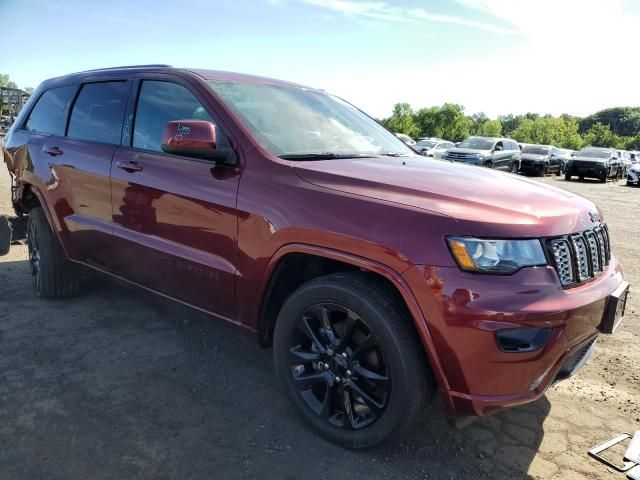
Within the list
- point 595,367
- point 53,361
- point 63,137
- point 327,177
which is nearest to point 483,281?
point 327,177

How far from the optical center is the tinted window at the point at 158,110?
308 centimetres

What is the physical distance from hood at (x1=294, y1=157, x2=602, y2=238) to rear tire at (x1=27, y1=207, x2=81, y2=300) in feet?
8.56

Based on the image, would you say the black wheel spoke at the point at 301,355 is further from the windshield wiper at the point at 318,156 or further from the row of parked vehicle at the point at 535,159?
the row of parked vehicle at the point at 535,159

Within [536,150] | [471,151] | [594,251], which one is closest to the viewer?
[594,251]

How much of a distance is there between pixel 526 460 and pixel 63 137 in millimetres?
3881

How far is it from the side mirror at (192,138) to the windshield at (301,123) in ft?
0.84

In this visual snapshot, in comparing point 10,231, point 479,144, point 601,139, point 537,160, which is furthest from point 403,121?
point 10,231

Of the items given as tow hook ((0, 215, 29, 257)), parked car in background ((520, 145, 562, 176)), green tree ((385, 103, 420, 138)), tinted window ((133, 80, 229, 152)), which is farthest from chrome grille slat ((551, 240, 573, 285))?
green tree ((385, 103, 420, 138))

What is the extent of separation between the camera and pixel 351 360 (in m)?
2.42

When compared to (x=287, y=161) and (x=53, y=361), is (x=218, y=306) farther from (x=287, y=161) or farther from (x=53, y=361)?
(x=53, y=361)

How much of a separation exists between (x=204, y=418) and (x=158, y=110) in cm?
193

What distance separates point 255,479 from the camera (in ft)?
7.54

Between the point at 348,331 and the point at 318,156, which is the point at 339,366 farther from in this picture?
the point at 318,156

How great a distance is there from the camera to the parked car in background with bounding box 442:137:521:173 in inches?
763
